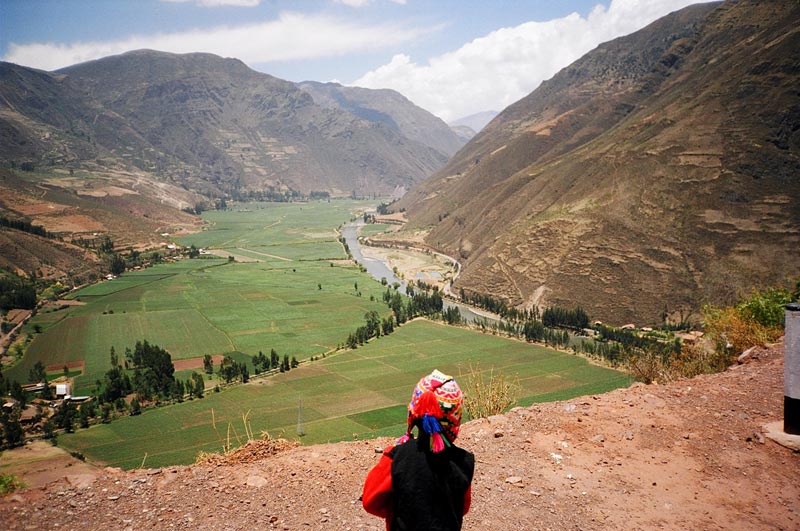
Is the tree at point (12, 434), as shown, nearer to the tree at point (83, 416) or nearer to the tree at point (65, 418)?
the tree at point (65, 418)

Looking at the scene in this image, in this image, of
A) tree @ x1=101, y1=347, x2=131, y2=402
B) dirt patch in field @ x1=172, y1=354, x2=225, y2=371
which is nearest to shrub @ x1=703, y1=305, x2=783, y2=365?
tree @ x1=101, y1=347, x2=131, y2=402

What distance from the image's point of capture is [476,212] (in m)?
140

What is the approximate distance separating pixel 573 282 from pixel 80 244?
10585 cm

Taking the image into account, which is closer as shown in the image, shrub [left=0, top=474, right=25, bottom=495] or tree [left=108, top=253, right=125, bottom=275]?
shrub [left=0, top=474, right=25, bottom=495]

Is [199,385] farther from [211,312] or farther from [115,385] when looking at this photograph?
[211,312]

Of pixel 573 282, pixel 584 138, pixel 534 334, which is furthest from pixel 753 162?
pixel 584 138

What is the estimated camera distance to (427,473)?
4.62 meters

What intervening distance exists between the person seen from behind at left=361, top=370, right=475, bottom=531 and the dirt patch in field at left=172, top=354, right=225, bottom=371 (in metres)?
64.1

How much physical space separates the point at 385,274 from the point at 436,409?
119373 mm

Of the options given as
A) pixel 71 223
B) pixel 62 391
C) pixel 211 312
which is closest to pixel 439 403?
pixel 62 391

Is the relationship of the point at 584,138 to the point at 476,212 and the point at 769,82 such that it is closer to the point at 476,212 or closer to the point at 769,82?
the point at 476,212

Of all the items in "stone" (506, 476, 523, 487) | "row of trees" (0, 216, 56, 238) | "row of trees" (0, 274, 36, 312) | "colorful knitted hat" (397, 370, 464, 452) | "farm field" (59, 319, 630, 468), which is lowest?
"farm field" (59, 319, 630, 468)

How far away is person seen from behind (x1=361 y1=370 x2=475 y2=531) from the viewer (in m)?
4.63

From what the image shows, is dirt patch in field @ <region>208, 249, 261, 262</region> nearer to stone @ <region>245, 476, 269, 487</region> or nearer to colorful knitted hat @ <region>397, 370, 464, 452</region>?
stone @ <region>245, 476, 269, 487</region>
